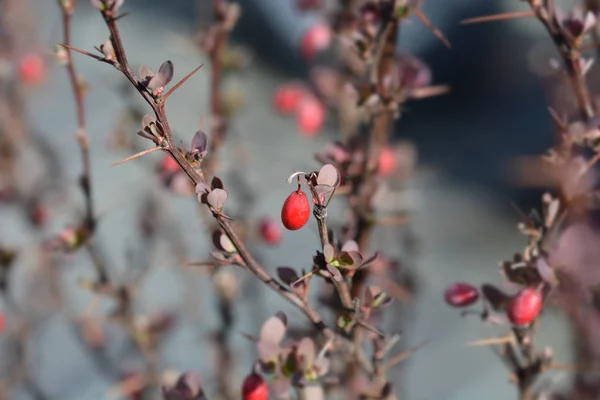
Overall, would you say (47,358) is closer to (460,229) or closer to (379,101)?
(379,101)

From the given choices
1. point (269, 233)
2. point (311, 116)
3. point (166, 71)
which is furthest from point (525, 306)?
point (311, 116)

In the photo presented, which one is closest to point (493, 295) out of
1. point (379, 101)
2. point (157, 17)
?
point (379, 101)

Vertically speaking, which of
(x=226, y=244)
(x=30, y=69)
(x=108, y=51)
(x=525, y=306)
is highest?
(x=30, y=69)

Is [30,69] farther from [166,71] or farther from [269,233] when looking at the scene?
[166,71]

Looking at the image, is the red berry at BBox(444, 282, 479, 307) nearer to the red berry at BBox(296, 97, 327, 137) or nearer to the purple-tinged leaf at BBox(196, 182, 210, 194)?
the purple-tinged leaf at BBox(196, 182, 210, 194)

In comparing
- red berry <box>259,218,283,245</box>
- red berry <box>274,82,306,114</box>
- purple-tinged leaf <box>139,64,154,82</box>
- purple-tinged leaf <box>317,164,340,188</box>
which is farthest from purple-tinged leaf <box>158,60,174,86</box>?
red berry <box>274,82,306,114</box>

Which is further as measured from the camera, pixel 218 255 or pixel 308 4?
pixel 308 4
